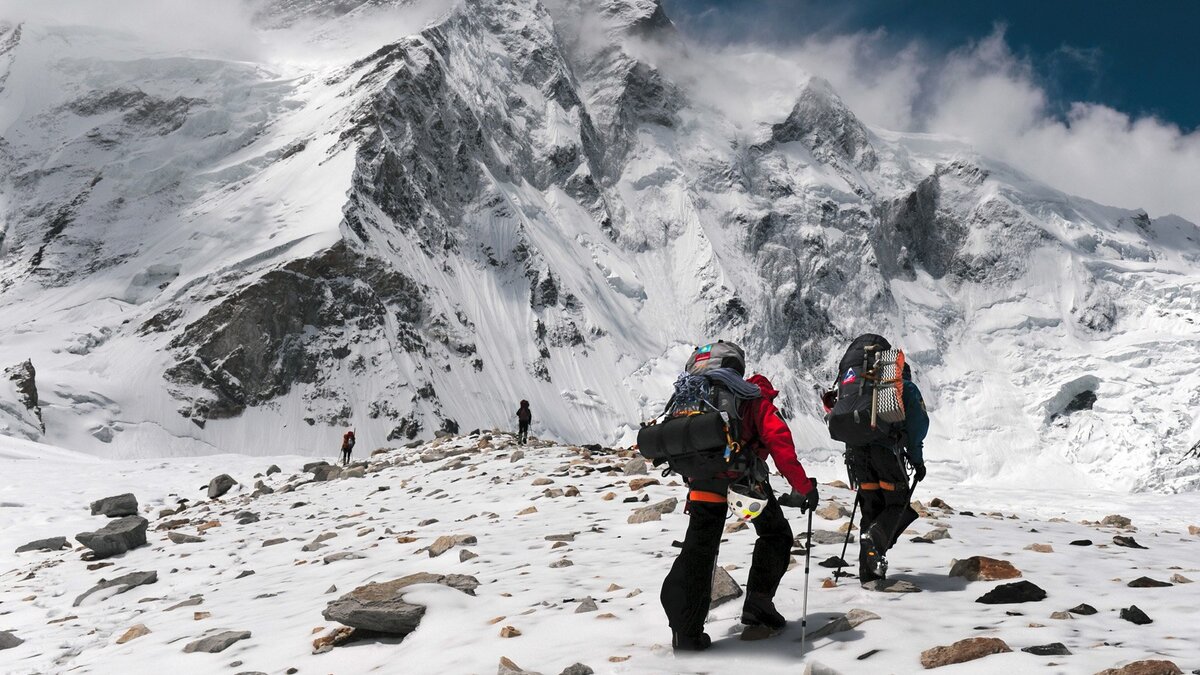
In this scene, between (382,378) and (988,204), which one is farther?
(988,204)

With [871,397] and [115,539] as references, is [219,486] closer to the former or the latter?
[115,539]

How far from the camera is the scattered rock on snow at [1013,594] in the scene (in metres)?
6.32

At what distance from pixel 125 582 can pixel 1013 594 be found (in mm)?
11385

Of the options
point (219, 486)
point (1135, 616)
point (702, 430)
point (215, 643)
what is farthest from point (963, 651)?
point (219, 486)

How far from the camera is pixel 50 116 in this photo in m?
130

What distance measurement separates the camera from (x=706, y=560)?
19.7 ft

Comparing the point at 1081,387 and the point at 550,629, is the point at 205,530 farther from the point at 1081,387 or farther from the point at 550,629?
the point at 1081,387

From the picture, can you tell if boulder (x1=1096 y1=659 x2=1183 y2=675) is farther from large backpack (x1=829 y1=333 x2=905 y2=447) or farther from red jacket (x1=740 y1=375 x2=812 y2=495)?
large backpack (x1=829 y1=333 x2=905 y2=447)

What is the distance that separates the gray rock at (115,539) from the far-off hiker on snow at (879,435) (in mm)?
12971

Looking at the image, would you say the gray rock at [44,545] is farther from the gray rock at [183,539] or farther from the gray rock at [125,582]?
the gray rock at [125,582]

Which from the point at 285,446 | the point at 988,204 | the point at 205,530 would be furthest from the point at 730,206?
the point at 205,530

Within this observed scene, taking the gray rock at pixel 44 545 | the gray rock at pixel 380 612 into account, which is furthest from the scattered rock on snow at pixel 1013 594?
the gray rock at pixel 44 545

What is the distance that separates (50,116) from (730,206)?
5032 inches

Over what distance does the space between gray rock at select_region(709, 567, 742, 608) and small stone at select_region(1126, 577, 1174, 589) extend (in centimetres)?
340
